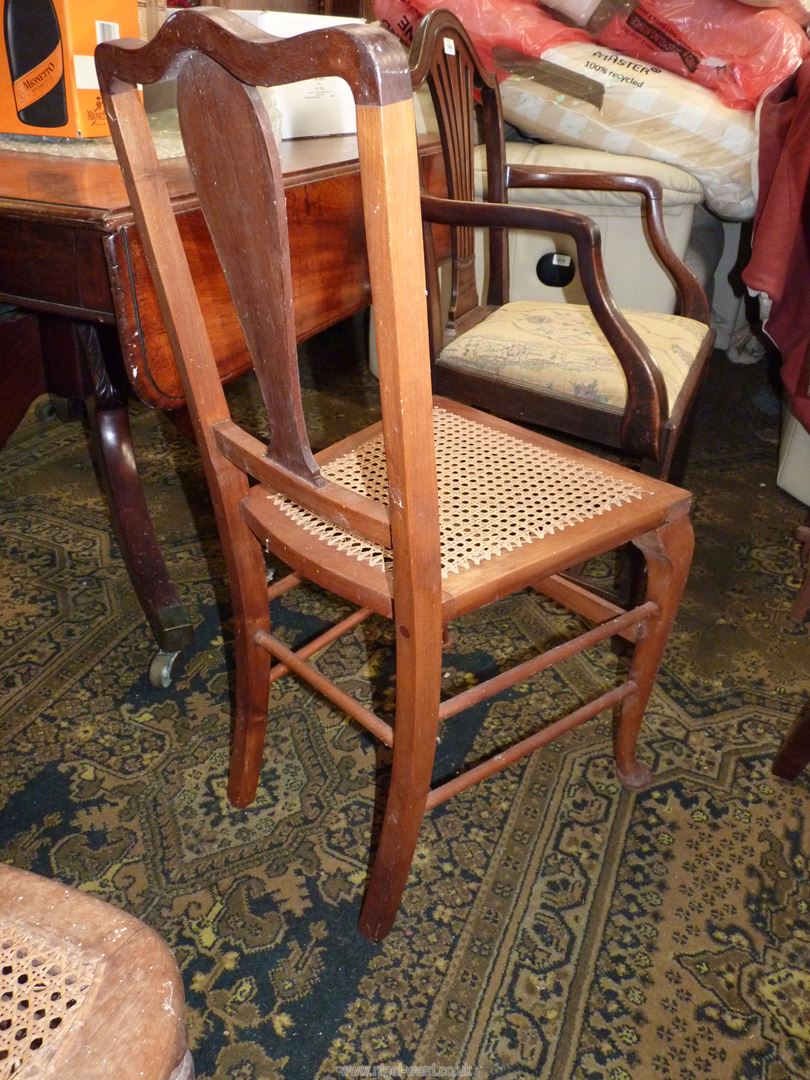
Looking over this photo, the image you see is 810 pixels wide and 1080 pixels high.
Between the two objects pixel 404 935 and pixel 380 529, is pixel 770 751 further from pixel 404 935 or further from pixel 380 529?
pixel 380 529

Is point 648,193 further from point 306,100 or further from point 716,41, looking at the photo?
point 716,41

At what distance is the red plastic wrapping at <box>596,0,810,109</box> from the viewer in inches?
85.5

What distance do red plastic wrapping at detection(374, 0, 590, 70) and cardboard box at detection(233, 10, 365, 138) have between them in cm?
35

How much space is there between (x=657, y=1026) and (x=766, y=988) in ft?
0.54

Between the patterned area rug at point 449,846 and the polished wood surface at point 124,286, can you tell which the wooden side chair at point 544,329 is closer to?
the polished wood surface at point 124,286

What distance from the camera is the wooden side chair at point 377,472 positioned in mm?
648

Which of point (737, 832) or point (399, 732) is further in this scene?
point (737, 832)

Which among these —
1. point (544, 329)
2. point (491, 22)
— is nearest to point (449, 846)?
point (544, 329)

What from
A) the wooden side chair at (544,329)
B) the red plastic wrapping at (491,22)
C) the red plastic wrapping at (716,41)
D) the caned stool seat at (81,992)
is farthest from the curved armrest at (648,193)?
the caned stool seat at (81,992)

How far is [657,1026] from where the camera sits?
1.02 meters

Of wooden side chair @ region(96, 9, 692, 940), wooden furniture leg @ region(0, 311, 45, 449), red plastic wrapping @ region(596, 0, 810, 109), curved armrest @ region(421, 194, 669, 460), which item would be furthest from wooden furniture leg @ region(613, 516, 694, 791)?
red plastic wrapping @ region(596, 0, 810, 109)

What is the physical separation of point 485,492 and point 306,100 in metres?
1.13

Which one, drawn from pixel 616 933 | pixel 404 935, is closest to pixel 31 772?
pixel 404 935

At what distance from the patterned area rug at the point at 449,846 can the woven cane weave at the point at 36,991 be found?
62cm
